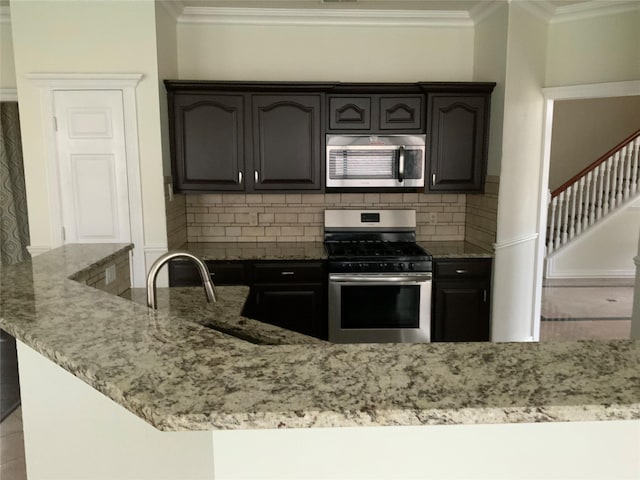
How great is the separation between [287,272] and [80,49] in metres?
2.13

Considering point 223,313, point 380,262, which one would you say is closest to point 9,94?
point 223,313

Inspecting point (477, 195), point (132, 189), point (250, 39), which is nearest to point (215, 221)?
point (132, 189)

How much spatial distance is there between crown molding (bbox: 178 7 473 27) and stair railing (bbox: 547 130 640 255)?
A: 11.2 ft

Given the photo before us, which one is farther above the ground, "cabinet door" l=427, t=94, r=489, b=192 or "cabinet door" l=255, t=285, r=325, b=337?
"cabinet door" l=427, t=94, r=489, b=192

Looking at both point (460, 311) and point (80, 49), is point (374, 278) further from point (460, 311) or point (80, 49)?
Answer: point (80, 49)

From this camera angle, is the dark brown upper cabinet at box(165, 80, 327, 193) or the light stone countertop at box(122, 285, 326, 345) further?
the dark brown upper cabinet at box(165, 80, 327, 193)

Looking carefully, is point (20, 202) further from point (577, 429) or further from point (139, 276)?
point (577, 429)

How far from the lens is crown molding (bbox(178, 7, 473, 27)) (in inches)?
156

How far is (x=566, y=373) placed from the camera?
39.8 inches

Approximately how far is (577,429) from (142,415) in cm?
87

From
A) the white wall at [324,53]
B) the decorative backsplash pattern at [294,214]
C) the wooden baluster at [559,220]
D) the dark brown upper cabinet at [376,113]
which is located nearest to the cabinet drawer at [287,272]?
the decorative backsplash pattern at [294,214]

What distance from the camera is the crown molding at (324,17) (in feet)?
13.0

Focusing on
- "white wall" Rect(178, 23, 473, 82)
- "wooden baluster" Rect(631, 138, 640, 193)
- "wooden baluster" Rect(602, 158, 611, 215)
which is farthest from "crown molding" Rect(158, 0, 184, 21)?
"wooden baluster" Rect(631, 138, 640, 193)

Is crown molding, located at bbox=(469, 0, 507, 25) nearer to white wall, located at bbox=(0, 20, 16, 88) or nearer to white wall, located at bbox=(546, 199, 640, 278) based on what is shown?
white wall, located at bbox=(0, 20, 16, 88)
